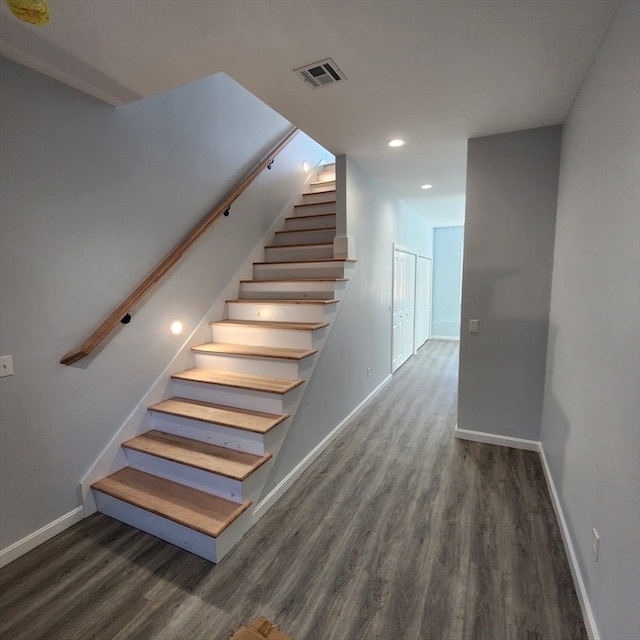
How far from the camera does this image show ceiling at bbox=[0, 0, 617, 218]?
140 centimetres

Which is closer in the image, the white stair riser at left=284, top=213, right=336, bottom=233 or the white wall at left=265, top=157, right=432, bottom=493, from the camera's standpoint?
the white wall at left=265, top=157, right=432, bottom=493

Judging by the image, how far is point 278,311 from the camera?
9.61 feet

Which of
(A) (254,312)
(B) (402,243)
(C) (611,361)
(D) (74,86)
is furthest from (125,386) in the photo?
(B) (402,243)

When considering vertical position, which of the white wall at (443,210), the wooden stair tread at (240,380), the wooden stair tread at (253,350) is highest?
the white wall at (443,210)

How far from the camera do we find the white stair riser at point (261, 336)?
260 cm

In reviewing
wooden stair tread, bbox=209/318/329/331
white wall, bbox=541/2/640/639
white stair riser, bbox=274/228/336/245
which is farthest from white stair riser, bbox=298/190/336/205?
white wall, bbox=541/2/640/639

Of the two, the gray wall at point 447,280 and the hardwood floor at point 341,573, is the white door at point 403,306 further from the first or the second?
the hardwood floor at point 341,573

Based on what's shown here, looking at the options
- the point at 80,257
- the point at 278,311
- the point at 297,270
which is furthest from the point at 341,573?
the point at 297,270

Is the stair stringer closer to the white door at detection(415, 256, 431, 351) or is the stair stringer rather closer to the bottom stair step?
the bottom stair step

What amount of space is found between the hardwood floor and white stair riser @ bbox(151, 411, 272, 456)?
1.52 feet

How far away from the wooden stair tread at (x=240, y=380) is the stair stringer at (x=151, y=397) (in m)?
0.10

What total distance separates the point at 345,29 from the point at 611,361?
1.77m

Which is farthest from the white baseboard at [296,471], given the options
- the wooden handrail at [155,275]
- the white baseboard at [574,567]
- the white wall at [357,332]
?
the white baseboard at [574,567]

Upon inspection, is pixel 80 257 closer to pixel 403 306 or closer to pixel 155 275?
pixel 155 275
